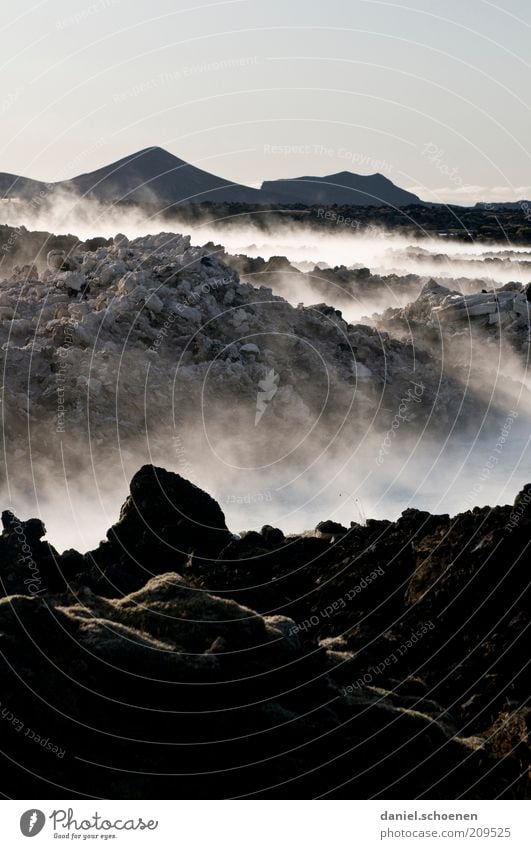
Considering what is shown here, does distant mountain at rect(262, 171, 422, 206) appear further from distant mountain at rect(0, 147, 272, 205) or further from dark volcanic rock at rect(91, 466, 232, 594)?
dark volcanic rock at rect(91, 466, 232, 594)

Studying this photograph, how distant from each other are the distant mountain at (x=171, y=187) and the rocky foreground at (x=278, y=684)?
229ft

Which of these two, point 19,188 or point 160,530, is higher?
point 19,188

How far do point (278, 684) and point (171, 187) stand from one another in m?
139

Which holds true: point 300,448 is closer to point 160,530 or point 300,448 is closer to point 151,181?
point 160,530

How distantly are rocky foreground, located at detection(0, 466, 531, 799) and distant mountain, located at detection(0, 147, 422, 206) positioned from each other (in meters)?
69.7

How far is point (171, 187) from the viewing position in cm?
15600

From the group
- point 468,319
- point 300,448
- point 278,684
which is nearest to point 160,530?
point 278,684

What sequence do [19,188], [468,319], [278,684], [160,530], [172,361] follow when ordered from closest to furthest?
[278,684]
[160,530]
[172,361]
[468,319]
[19,188]

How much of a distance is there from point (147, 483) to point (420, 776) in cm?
1431

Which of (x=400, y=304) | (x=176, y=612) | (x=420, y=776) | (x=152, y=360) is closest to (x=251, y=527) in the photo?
(x=152, y=360)

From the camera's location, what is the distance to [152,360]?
46656 mm

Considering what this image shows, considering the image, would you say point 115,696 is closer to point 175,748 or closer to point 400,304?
point 175,748

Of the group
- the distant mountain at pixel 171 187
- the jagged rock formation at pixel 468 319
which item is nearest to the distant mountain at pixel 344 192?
the distant mountain at pixel 171 187

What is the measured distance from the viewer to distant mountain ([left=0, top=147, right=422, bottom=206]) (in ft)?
385
